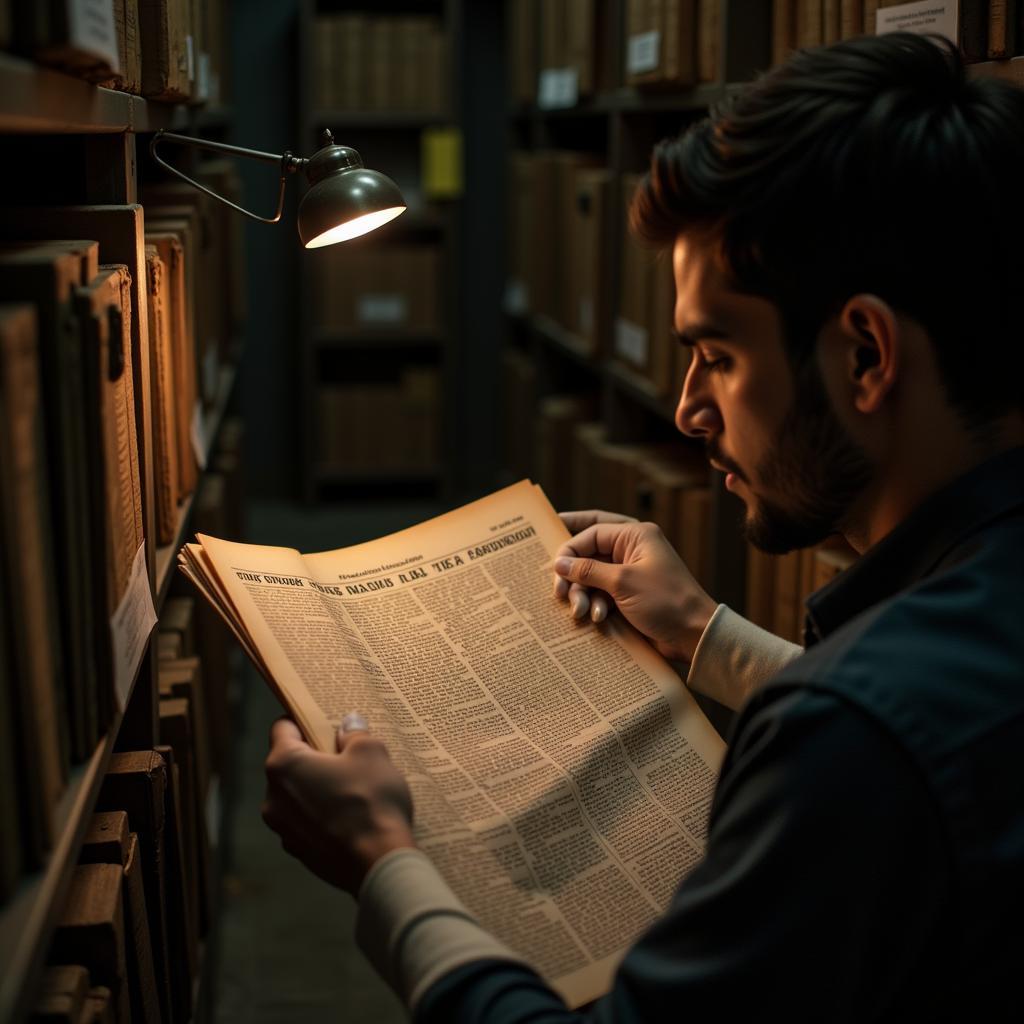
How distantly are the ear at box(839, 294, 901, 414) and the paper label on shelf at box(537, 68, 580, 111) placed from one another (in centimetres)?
241

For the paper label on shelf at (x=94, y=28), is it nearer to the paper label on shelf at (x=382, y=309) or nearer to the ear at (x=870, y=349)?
the ear at (x=870, y=349)

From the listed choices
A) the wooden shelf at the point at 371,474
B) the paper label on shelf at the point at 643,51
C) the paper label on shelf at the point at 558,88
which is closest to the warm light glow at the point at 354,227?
the paper label on shelf at the point at 643,51

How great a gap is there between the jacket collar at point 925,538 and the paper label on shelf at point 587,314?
1.98 metres

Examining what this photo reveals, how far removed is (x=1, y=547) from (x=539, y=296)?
3.14 m

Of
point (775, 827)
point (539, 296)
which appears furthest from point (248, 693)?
point (775, 827)

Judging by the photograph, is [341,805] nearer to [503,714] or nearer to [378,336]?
[503,714]

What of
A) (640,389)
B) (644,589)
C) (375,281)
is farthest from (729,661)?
(375,281)

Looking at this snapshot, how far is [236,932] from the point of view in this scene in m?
2.23

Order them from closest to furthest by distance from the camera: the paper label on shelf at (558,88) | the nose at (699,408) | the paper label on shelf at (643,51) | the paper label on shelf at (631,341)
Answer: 1. the nose at (699,408)
2. the paper label on shelf at (643,51)
3. the paper label on shelf at (631,341)
4. the paper label on shelf at (558,88)

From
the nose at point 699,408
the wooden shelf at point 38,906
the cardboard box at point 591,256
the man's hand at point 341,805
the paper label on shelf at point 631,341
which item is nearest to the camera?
the wooden shelf at point 38,906

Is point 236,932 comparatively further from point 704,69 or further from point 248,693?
point 704,69

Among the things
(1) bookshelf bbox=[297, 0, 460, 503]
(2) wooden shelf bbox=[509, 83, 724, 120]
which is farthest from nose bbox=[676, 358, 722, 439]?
(1) bookshelf bbox=[297, 0, 460, 503]

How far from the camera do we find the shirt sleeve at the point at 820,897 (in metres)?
0.68

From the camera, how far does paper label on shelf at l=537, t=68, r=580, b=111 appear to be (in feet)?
10.4
